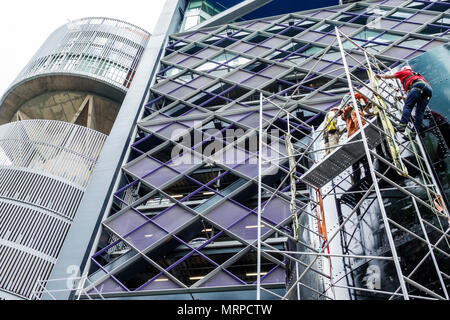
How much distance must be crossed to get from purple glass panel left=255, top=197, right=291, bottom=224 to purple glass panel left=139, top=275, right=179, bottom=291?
14.1 ft

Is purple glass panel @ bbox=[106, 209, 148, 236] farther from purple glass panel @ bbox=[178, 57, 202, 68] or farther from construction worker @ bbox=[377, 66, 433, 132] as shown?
purple glass panel @ bbox=[178, 57, 202, 68]

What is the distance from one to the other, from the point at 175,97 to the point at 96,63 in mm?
9224

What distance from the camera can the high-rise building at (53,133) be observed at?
1852cm

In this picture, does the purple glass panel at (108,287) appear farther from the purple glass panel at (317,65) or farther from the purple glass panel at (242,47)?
the purple glass panel at (242,47)

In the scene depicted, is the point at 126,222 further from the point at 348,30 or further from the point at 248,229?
the point at 348,30

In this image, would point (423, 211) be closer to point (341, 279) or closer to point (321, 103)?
point (341, 279)

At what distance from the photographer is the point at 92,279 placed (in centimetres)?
1523

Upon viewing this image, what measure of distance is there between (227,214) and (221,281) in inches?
115

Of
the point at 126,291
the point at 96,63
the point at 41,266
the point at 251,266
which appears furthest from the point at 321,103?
the point at 96,63

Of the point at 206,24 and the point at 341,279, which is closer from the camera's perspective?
the point at 341,279

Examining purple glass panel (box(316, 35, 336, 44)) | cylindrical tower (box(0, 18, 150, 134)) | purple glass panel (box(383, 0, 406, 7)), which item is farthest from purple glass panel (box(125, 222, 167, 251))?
purple glass panel (box(383, 0, 406, 7))

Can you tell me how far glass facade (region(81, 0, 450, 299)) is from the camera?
14188 millimetres

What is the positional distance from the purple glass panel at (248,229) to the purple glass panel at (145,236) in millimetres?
2954
